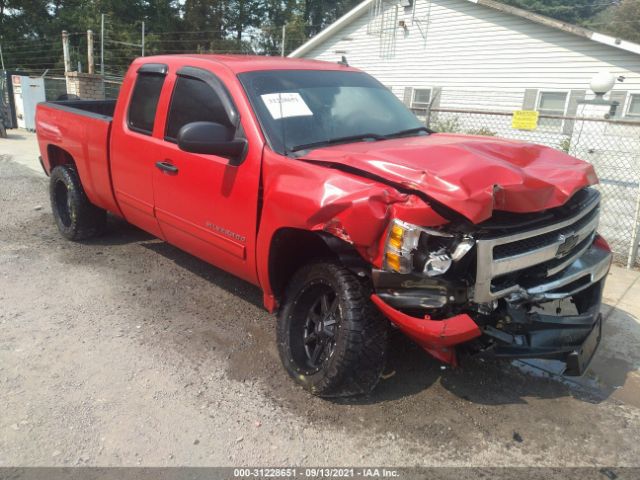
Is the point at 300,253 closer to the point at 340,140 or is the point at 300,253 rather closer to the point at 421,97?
the point at 340,140

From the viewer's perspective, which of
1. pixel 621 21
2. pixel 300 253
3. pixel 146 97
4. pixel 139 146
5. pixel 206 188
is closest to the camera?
Result: pixel 300 253

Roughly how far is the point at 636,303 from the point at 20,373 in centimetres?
496

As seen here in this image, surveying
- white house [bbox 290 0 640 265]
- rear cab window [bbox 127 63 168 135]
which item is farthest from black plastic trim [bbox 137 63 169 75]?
white house [bbox 290 0 640 265]

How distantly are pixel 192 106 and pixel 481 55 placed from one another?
14.2m

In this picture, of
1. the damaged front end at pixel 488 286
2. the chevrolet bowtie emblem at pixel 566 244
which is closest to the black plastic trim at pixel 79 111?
the damaged front end at pixel 488 286

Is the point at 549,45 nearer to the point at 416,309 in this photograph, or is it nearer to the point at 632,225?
the point at 632,225

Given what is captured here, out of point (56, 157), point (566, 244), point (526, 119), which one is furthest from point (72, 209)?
point (526, 119)

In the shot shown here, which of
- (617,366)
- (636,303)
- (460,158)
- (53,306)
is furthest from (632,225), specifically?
(53,306)

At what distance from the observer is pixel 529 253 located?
2.69 m

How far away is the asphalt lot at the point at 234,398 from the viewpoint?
2.70m

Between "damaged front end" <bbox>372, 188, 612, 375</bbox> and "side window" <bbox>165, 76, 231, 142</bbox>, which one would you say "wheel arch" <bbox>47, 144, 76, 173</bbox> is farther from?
"damaged front end" <bbox>372, 188, 612, 375</bbox>

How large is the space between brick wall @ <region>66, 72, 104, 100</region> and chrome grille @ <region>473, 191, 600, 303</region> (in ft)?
46.2

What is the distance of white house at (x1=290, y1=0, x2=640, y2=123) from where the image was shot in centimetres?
1373

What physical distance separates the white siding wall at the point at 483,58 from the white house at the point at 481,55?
26mm
